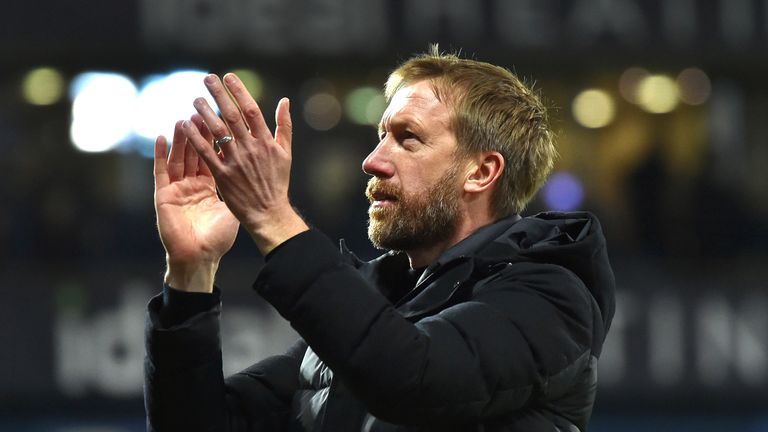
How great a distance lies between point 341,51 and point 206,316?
7683 millimetres

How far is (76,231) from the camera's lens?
1036 cm

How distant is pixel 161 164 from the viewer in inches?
115

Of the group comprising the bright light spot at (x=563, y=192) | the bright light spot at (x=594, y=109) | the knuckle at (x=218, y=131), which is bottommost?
the bright light spot at (x=563, y=192)

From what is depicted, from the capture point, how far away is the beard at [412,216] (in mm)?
2873

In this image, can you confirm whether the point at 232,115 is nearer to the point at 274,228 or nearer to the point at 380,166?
the point at 274,228

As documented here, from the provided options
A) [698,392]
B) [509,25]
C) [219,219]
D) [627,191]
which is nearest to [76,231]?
[509,25]

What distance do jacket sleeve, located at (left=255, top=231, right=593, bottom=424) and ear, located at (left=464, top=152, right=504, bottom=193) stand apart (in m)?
0.48

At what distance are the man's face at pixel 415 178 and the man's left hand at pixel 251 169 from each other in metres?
0.45

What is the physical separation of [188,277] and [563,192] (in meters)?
8.14

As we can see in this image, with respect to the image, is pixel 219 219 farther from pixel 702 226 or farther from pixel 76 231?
pixel 702 226

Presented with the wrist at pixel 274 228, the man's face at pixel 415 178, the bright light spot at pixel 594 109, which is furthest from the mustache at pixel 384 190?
the bright light spot at pixel 594 109

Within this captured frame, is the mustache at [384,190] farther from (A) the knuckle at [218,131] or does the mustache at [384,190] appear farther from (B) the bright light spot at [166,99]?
(B) the bright light spot at [166,99]

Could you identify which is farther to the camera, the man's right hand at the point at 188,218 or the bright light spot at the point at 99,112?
the bright light spot at the point at 99,112

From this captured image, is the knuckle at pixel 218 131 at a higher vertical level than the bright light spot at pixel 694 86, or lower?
higher
